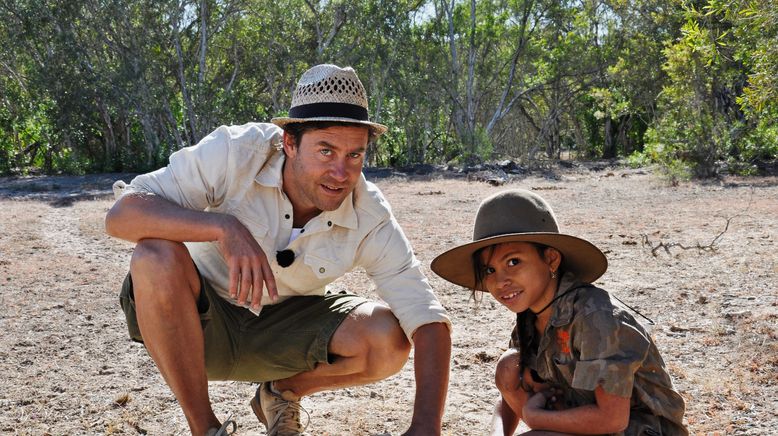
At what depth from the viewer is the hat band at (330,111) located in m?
2.63

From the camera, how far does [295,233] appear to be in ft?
9.11

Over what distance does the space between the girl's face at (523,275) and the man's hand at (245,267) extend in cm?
66

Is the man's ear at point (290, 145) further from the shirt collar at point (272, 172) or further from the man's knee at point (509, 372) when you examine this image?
the man's knee at point (509, 372)

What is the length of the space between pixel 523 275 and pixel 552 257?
0.11m

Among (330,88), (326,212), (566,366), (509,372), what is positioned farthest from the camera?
(326,212)

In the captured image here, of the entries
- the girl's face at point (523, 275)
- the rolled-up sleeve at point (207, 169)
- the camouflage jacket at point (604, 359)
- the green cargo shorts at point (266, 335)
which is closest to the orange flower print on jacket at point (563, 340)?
the camouflage jacket at point (604, 359)

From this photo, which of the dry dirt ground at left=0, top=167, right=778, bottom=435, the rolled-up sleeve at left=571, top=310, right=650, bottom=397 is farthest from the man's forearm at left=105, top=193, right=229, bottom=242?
the rolled-up sleeve at left=571, top=310, right=650, bottom=397

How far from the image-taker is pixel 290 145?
276cm

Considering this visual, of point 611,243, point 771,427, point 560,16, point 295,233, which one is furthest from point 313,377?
point 560,16

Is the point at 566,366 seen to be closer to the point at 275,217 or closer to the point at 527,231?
the point at 527,231

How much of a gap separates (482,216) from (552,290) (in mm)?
292

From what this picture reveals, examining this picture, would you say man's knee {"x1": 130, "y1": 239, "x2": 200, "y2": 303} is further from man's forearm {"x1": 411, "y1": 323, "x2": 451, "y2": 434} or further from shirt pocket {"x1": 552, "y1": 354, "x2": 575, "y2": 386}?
shirt pocket {"x1": 552, "y1": 354, "x2": 575, "y2": 386}

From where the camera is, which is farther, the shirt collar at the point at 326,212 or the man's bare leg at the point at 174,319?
the shirt collar at the point at 326,212

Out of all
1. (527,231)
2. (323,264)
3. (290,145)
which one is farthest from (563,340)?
(290,145)
